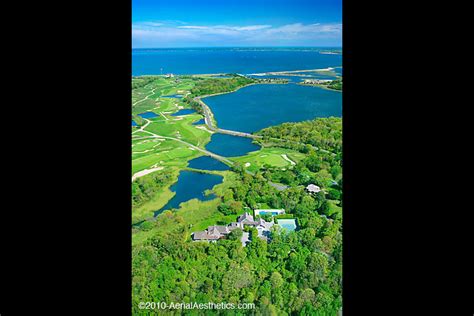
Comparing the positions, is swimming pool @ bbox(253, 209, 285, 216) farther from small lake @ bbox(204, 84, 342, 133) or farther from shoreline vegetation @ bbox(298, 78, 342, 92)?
shoreline vegetation @ bbox(298, 78, 342, 92)

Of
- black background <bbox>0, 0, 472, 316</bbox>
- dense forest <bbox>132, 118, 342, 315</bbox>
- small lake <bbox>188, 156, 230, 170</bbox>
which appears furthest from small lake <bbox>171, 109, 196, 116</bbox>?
black background <bbox>0, 0, 472, 316</bbox>

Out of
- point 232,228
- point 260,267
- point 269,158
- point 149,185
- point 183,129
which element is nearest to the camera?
point 260,267

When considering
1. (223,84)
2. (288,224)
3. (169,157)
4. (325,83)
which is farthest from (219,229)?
(325,83)

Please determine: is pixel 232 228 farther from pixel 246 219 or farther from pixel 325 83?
pixel 325 83

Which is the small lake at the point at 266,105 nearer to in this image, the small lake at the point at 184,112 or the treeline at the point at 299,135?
the treeline at the point at 299,135
